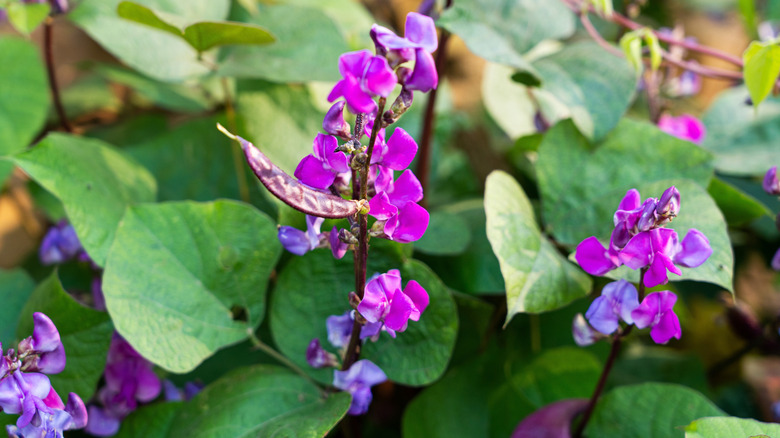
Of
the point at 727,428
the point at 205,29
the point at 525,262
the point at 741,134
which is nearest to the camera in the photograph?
the point at 727,428

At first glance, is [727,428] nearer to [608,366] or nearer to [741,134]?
[608,366]

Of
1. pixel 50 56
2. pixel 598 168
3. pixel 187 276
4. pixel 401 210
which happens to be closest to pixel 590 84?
pixel 598 168

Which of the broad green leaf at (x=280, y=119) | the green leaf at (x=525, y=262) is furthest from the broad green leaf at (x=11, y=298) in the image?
the green leaf at (x=525, y=262)

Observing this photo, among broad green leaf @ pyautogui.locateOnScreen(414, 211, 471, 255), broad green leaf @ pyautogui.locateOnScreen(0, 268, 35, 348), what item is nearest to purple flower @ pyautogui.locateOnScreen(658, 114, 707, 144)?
broad green leaf @ pyautogui.locateOnScreen(414, 211, 471, 255)

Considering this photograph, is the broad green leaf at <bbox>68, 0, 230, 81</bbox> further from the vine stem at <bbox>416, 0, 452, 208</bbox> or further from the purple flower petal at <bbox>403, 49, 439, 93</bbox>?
the purple flower petal at <bbox>403, 49, 439, 93</bbox>

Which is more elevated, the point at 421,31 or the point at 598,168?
the point at 421,31

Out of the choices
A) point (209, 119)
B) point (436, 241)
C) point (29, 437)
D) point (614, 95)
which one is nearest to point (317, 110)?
point (209, 119)
